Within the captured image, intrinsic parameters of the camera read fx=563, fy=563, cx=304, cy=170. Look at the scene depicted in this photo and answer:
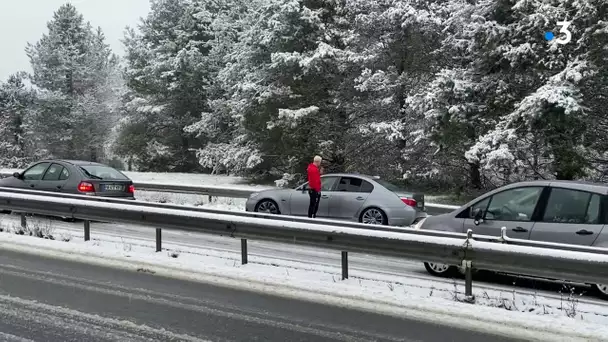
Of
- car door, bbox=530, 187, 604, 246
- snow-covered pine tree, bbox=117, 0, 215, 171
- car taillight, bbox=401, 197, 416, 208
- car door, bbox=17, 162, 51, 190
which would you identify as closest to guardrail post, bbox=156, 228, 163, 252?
car taillight, bbox=401, 197, 416, 208

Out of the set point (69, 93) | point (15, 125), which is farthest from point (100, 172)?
point (15, 125)

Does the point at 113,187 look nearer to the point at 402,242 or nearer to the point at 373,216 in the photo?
the point at 373,216

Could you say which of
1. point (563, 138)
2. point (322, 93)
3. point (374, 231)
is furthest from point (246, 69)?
point (374, 231)

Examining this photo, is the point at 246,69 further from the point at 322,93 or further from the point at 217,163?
the point at 217,163

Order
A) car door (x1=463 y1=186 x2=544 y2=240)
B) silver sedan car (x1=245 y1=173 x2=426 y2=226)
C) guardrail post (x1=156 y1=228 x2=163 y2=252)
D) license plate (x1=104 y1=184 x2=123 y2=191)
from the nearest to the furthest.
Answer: car door (x1=463 y1=186 x2=544 y2=240), guardrail post (x1=156 y1=228 x2=163 y2=252), silver sedan car (x1=245 y1=173 x2=426 y2=226), license plate (x1=104 y1=184 x2=123 y2=191)

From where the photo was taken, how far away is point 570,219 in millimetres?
7305

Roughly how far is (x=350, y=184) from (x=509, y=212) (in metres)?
5.52

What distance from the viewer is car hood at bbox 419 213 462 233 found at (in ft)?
27.7

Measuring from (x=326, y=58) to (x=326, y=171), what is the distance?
5.49m

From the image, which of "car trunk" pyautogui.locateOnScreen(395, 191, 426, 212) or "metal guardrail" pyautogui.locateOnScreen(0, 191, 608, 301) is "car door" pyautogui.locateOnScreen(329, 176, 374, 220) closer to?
"car trunk" pyautogui.locateOnScreen(395, 191, 426, 212)

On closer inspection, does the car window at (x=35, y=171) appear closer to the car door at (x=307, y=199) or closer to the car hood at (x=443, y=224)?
the car door at (x=307, y=199)

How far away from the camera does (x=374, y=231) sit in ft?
24.9

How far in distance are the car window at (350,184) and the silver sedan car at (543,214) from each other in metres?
4.55

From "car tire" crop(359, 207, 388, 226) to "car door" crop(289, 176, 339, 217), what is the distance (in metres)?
0.94
